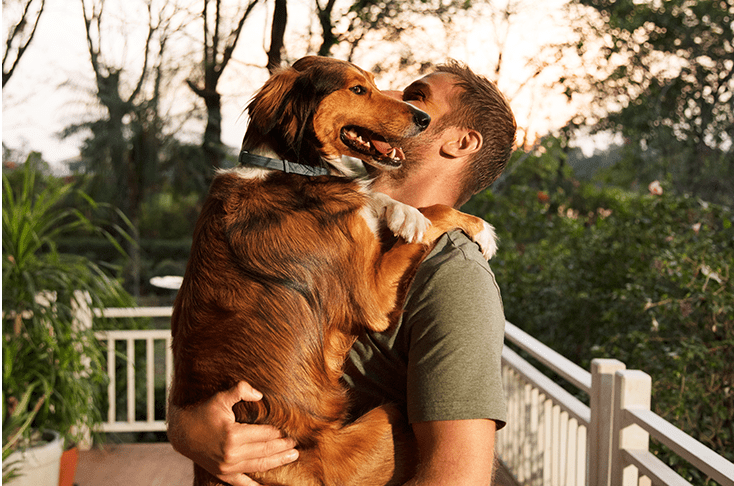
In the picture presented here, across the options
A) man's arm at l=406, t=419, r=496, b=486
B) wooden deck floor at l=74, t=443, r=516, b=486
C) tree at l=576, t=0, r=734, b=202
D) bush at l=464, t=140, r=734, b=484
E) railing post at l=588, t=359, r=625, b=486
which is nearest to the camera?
man's arm at l=406, t=419, r=496, b=486

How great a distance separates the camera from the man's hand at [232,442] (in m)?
1.13

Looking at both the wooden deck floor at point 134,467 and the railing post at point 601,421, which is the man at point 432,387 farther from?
the wooden deck floor at point 134,467

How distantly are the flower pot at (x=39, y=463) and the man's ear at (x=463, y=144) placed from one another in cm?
286

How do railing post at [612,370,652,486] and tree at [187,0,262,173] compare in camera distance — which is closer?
railing post at [612,370,652,486]

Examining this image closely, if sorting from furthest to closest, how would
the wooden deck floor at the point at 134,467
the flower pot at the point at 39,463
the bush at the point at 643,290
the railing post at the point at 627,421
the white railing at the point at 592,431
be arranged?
the wooden deck floor at the point at 134,467
the bush at the point at 643,290
the flower pot at the point at 39,463
the railing post at the point at 627,421
the white railing at the point at 592,431

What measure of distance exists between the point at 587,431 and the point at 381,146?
157cm

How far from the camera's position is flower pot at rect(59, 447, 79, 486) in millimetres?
3510

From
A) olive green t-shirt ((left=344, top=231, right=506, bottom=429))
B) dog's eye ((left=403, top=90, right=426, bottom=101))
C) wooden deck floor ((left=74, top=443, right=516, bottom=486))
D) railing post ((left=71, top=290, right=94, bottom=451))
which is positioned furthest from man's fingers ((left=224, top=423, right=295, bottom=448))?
wooden deck floor ((left=74, top=443, right=516, bottom=486))

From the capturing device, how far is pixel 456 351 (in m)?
1.04

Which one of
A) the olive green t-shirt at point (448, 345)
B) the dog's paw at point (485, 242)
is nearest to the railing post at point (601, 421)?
the dog's paw at point (485, 242)

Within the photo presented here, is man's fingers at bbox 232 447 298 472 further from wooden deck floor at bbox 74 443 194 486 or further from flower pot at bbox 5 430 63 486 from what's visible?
wooden deck floor at bbox 74 443 194 486

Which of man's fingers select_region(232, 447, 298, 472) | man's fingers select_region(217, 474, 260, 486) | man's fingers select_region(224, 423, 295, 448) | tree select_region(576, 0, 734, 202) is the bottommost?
man's fingers select_region(217, 474, 260, 486)

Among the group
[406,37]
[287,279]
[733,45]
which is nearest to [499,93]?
[287,279]

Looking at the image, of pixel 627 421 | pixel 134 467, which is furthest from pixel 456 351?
pixel 134 467
